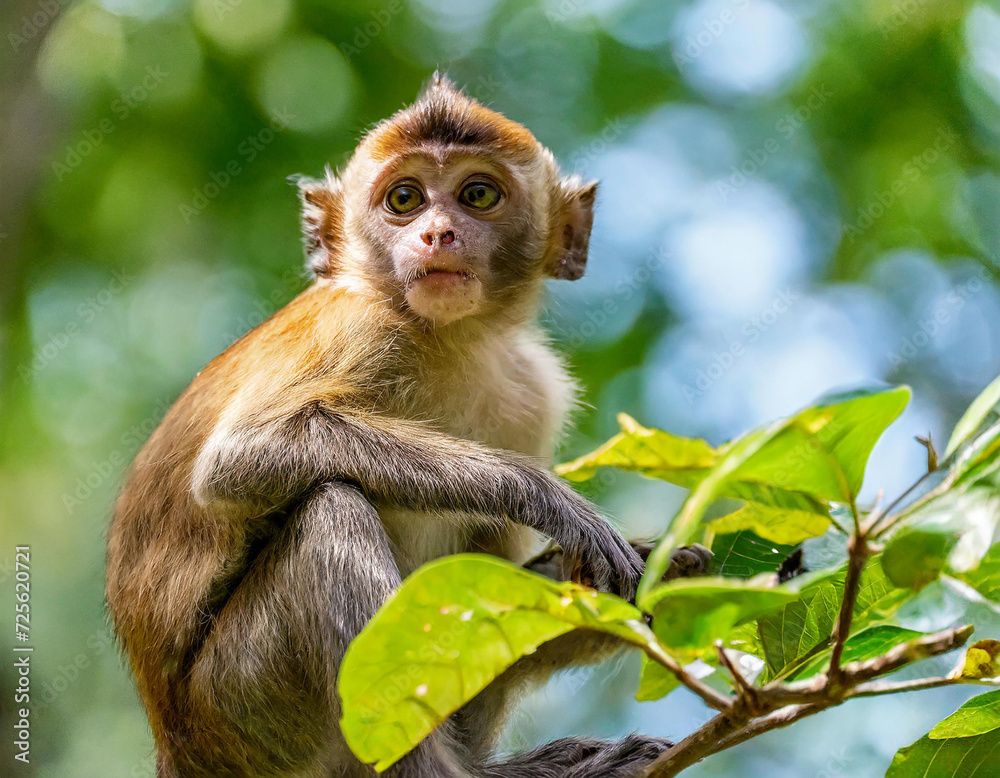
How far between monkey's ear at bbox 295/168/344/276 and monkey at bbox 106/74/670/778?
15 mm

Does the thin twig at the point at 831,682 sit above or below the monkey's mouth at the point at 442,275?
below

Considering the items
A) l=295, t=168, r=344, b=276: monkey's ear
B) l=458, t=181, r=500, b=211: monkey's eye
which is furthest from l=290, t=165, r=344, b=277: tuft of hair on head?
l=458, t=181, r=500, b=211: monkey's eye

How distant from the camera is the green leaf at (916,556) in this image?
214cm

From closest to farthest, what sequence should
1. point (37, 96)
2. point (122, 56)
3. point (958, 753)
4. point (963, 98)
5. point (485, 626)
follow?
point (485, 626), point (958, 753), point (37, 96), point (122, 56), point (963, 98)

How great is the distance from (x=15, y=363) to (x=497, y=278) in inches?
268

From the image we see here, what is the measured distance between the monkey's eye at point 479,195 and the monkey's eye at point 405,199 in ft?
0.89

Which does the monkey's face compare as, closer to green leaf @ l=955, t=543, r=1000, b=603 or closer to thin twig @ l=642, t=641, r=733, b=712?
thin twig @ l=642, t=641, r=733, b=712

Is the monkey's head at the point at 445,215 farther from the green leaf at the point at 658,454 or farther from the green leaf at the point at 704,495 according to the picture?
the green leaf at the point at 704,495

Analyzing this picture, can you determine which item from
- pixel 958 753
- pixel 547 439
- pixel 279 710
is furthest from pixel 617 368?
pixel 958 753

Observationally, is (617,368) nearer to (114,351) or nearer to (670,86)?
(670,86)

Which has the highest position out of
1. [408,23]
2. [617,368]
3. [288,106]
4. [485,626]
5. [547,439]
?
[408,23]

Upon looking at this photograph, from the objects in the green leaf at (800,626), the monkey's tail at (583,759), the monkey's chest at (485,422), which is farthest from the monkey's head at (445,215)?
the green leaf at (800,626)

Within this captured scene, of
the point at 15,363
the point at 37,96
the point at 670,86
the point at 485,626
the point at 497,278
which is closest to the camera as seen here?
the point at 485,626

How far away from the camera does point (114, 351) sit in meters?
12.2
